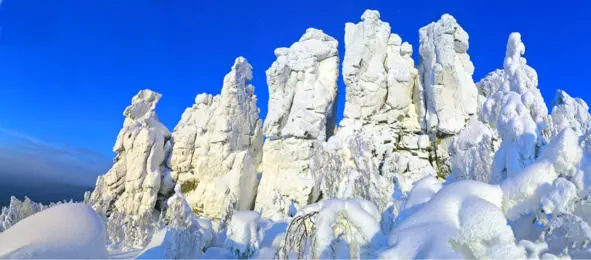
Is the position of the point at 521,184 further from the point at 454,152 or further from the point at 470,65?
the point at 470,65

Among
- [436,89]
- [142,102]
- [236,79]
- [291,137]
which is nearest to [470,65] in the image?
[436,89]

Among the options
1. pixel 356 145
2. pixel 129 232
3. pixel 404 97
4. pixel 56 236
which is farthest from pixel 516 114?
pixel 129 232

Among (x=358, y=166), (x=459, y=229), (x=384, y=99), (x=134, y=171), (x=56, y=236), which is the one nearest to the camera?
(x=459, y=229)

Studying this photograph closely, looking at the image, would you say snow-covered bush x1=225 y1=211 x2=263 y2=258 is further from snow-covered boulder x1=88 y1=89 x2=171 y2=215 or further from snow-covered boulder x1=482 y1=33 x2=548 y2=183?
snow-covered boulder x1=88 y1=89 x2=171 y2=215

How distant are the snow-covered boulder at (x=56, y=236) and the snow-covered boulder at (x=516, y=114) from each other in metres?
9.70

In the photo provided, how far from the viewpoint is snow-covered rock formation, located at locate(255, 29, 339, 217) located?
24141 mm

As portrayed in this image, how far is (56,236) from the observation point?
16.4ft

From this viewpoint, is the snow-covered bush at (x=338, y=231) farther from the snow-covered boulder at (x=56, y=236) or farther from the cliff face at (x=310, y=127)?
the cliff face at (x=310, y=127)

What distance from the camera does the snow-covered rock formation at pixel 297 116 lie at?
79.2 feet

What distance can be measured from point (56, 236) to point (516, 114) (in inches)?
488

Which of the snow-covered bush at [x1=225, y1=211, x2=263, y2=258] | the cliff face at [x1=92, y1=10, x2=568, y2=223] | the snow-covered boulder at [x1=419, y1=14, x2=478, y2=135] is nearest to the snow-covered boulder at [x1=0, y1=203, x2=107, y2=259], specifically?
the snow-covered bush at [x1=225, y1=211, x2=263, y2=258]

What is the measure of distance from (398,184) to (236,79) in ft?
53.0

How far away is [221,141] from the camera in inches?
1128

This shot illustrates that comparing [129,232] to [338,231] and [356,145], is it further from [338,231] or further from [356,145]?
[338,231]
